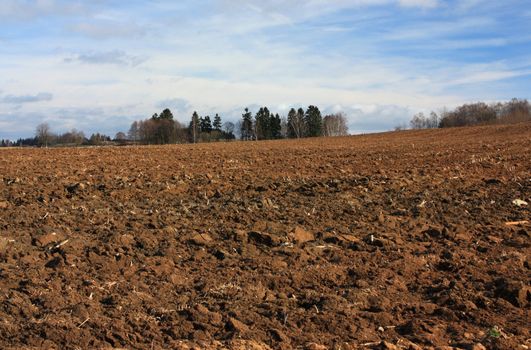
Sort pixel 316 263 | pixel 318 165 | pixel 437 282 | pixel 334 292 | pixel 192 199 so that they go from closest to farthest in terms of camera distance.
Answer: pixel 334 292
pixel 437 282
pixel 316 263
pixel 192 199
pixel 318 165

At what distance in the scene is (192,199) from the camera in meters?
10.7

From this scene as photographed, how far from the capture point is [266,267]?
621 cm

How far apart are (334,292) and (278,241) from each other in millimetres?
1773

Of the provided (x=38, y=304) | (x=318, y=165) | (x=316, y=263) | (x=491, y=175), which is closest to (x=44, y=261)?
→ (x=38, y=304)

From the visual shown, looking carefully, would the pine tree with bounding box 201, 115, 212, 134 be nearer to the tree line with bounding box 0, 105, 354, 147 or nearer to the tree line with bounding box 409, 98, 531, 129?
the tree line with bounding box 0, 105, 354, 147

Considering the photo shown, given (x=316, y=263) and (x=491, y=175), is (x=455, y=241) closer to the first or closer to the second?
(x=316, y=263)

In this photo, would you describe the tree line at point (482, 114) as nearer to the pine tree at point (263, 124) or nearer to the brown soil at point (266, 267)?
the pine tree at point (263, 124)

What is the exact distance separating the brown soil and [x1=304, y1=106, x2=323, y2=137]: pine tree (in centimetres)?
8363

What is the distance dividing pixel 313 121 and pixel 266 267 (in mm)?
89920

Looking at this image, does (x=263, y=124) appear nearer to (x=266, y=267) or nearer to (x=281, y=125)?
(x=281, y=125)

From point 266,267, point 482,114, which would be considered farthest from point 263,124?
point 266,267

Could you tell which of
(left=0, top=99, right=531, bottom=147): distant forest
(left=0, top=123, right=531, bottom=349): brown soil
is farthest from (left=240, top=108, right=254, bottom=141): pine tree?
(left=0, top=123, right=531, bottom=349): brown soil

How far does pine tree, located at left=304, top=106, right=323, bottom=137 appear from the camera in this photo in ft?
312

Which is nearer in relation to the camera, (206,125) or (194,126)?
(194,126)
